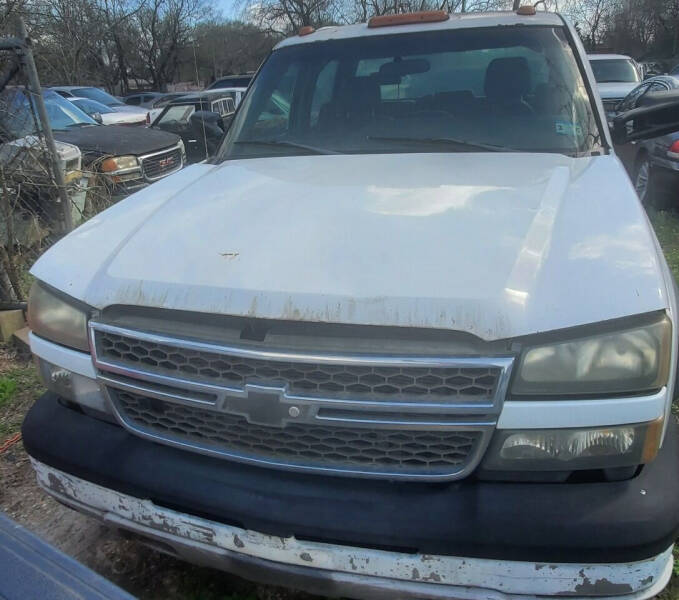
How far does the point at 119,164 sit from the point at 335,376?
706 centimetres

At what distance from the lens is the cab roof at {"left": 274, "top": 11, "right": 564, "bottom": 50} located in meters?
3.29

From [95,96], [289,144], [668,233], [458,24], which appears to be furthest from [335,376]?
[95,96]

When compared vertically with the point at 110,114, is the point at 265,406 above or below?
above

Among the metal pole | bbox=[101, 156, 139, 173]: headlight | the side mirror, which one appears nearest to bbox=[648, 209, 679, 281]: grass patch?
the side mirror

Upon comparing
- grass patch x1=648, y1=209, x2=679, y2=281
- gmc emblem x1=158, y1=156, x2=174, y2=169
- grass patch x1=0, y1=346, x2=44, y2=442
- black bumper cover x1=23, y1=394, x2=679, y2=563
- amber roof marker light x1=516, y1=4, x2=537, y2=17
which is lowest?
grass patch x1=648, y1=209, x2=679, y2=281

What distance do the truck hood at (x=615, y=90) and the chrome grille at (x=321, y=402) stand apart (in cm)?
1124

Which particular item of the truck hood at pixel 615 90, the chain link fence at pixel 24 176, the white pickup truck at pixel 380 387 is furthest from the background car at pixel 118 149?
the truck hood at pixel 615 90

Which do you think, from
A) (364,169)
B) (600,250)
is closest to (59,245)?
(364,169)

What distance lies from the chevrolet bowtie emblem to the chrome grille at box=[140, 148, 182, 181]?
709cm

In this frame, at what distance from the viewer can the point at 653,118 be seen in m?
3.17

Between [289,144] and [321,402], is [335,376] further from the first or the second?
[289,144]

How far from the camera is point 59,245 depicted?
2305 mm

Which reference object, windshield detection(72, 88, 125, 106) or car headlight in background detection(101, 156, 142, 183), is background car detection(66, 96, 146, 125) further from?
car headlight in background detection(101, 156, 142, 183)

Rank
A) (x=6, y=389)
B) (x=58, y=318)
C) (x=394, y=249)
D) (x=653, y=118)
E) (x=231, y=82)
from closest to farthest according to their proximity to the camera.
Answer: (x=394, y=249)
(x=58, y=318)
(x=653, y=118)
(x=6, y=389)
(x=231, y=82)
